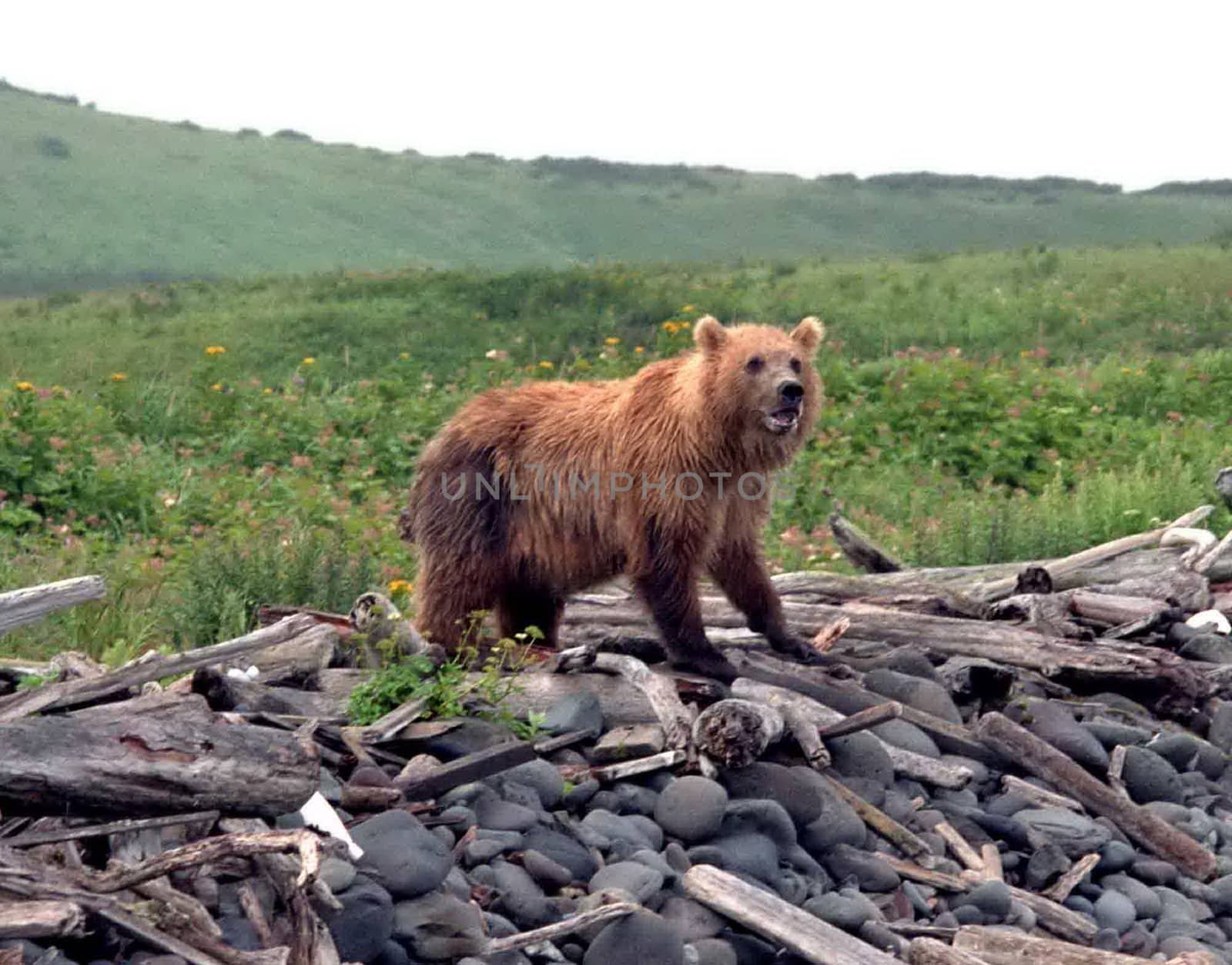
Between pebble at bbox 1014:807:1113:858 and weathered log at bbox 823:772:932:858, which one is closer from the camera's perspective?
weathered log at bbox 823:772:932:858

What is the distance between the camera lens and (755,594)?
249 inches

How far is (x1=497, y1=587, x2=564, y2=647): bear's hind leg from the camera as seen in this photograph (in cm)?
654

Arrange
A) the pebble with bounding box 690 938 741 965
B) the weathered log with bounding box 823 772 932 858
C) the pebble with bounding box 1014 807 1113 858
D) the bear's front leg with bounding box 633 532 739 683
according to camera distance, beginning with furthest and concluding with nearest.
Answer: the bear's front leg with bounding box 633 532 739 683
the pebble with bounding box 1014 807 1113 858
the weathered log with bounding box 823 772 932 858
the pebble with bounding box 690 938 741 965

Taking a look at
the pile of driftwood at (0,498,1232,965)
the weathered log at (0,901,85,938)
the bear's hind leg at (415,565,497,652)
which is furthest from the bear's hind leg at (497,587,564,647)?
the weathered log at (0,901,85,938)

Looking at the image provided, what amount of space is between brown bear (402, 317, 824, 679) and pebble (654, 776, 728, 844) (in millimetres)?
1118

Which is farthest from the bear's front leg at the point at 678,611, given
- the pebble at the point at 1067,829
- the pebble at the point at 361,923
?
the pebble at the point at 361,923

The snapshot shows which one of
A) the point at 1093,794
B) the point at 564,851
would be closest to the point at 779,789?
the point at 564,851

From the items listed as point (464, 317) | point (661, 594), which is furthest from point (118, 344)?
point (661, 594)

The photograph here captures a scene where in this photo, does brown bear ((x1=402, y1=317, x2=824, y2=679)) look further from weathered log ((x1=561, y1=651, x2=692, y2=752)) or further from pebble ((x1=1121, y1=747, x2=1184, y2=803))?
pebble ((x1=1121, y1=747, x2=1184, y2=803))

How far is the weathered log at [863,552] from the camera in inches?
320

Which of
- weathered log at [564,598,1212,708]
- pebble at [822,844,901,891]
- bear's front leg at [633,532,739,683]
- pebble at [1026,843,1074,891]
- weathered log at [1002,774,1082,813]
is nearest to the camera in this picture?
pebble at [822,844,901,891]

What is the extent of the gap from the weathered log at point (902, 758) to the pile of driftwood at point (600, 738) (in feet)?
0.04

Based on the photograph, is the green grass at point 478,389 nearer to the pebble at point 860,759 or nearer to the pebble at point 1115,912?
the pebble at point 860,759

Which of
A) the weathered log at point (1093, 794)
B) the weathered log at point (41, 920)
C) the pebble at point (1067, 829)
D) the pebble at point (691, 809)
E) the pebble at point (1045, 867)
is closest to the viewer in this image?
the weathered log at point (41, 920)
